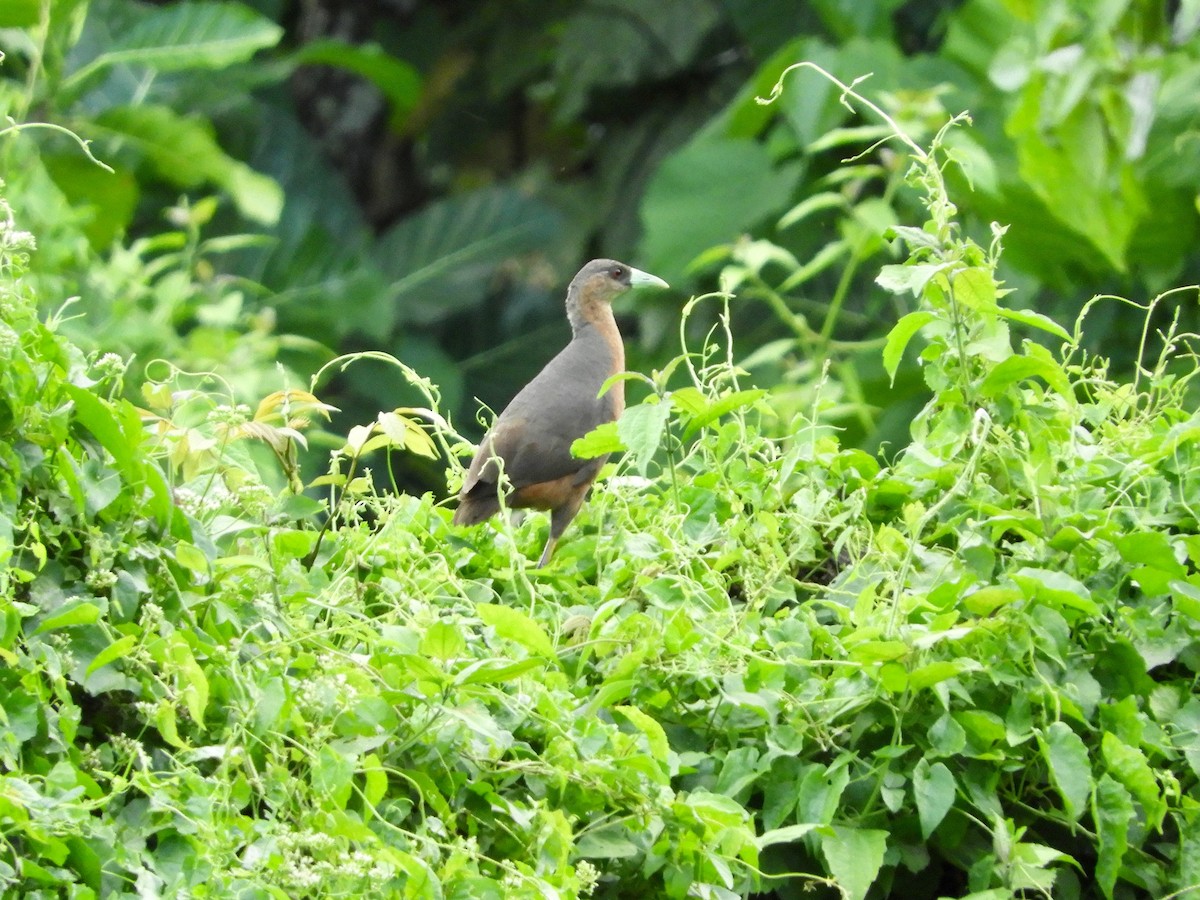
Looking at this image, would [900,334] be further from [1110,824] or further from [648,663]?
[1110,824]

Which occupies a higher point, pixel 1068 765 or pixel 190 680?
pixel 190 680

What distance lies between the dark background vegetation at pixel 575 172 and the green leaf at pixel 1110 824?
1.91 m

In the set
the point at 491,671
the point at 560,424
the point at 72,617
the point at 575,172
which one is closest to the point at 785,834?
the point at 491,671

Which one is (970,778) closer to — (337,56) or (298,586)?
(298,586)

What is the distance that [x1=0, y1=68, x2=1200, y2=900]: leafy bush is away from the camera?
1524mm

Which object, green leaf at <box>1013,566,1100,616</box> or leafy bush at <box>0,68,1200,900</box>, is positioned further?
green leaf at <box>1013,566,1100,616</box>

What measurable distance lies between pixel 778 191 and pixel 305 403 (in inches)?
163

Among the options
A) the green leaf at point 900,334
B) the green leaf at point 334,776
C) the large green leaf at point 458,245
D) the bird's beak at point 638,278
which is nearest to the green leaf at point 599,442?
the green leaf at point 900,334

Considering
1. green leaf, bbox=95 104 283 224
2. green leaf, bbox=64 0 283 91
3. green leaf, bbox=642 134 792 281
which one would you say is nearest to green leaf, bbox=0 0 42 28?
green leaf, bbox=64 0 283 91

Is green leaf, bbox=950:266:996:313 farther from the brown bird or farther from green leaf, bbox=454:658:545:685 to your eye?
the brown bird

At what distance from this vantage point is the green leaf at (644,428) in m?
1.80

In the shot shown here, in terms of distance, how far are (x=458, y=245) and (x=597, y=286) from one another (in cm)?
377

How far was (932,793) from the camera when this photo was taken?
1691 millimetres

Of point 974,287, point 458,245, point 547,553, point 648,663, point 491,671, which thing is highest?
point 974,287
